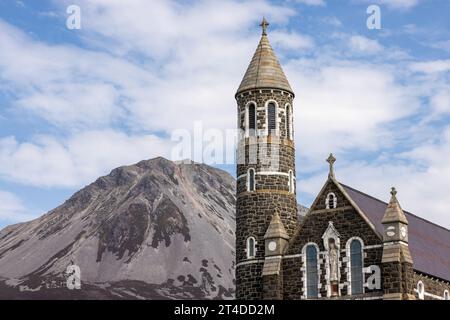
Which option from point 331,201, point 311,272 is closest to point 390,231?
point 331,201

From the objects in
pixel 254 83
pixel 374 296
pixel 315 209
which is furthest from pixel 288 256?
pixel 254 83

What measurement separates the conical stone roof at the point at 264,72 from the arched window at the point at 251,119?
1.33 m

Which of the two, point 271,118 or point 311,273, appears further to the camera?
point 271,118

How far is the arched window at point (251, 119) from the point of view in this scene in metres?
58.5

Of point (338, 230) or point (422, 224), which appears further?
point (422, 224)

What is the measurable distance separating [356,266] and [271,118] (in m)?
12.4

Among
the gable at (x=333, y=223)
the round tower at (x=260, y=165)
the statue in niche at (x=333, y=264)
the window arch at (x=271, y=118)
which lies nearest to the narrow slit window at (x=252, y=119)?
the round tower at (x=260, y=165)

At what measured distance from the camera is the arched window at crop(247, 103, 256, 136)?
58.5 metres

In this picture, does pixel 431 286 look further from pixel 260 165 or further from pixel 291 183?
pixel 260 165

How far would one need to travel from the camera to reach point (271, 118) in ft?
192

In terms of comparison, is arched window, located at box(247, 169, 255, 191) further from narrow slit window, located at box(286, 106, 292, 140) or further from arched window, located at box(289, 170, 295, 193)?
narrow slit window, located at box(286, 106, 292, 140)
